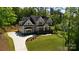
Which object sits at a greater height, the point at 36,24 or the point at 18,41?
the point at 36,24

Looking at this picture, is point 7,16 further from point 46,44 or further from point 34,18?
point 46,44

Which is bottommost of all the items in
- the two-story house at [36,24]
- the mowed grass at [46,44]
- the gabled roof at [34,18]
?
the mowed grass at [46,44]

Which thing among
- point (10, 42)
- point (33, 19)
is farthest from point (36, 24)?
point (10, 42)

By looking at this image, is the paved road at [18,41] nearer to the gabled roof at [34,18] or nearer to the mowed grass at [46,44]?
the mowed grass at [46,44]

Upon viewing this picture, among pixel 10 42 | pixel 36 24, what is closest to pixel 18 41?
pixel 10 42

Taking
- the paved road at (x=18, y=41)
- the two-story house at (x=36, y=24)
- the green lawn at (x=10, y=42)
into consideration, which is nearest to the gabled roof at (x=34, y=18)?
the two-story house at (x=36, y=24)

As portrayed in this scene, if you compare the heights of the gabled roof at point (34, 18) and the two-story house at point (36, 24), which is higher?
the gabled roof at point (34, 18)

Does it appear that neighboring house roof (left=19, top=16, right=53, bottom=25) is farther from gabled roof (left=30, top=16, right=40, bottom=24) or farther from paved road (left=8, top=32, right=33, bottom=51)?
paved road (left=8, top=32, right=33, bottom=51)
